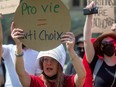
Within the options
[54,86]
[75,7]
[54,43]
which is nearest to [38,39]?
[54,43]

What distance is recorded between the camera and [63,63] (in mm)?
4816

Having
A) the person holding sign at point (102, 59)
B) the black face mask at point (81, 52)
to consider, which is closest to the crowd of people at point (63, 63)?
the person holding sign at point (102, 59)

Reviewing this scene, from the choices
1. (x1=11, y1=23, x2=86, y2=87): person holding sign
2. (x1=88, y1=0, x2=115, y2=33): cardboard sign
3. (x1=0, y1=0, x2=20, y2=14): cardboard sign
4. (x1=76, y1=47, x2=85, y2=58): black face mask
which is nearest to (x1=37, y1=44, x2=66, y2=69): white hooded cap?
(x1=11, y1=23, x2=86, y2=87): person holding sign

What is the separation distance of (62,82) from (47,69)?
17cm

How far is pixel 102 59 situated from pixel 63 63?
111 centimetres

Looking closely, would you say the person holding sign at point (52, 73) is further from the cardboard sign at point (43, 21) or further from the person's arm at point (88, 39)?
the person's arm at point (88, 39)

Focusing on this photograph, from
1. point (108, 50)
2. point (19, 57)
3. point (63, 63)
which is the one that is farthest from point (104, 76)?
point (19, 57)

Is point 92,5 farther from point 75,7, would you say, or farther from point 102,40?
point 75,7

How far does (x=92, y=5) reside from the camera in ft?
18.0

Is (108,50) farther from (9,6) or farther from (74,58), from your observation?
(74,58)

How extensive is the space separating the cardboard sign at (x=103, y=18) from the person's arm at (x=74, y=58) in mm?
2096

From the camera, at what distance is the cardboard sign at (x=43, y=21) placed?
4.43 meters

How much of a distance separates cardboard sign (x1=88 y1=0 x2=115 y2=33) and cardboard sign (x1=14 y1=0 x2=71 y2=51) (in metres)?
2.29

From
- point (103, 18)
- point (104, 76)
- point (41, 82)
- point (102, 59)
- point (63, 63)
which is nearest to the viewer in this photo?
point (41, 82)
